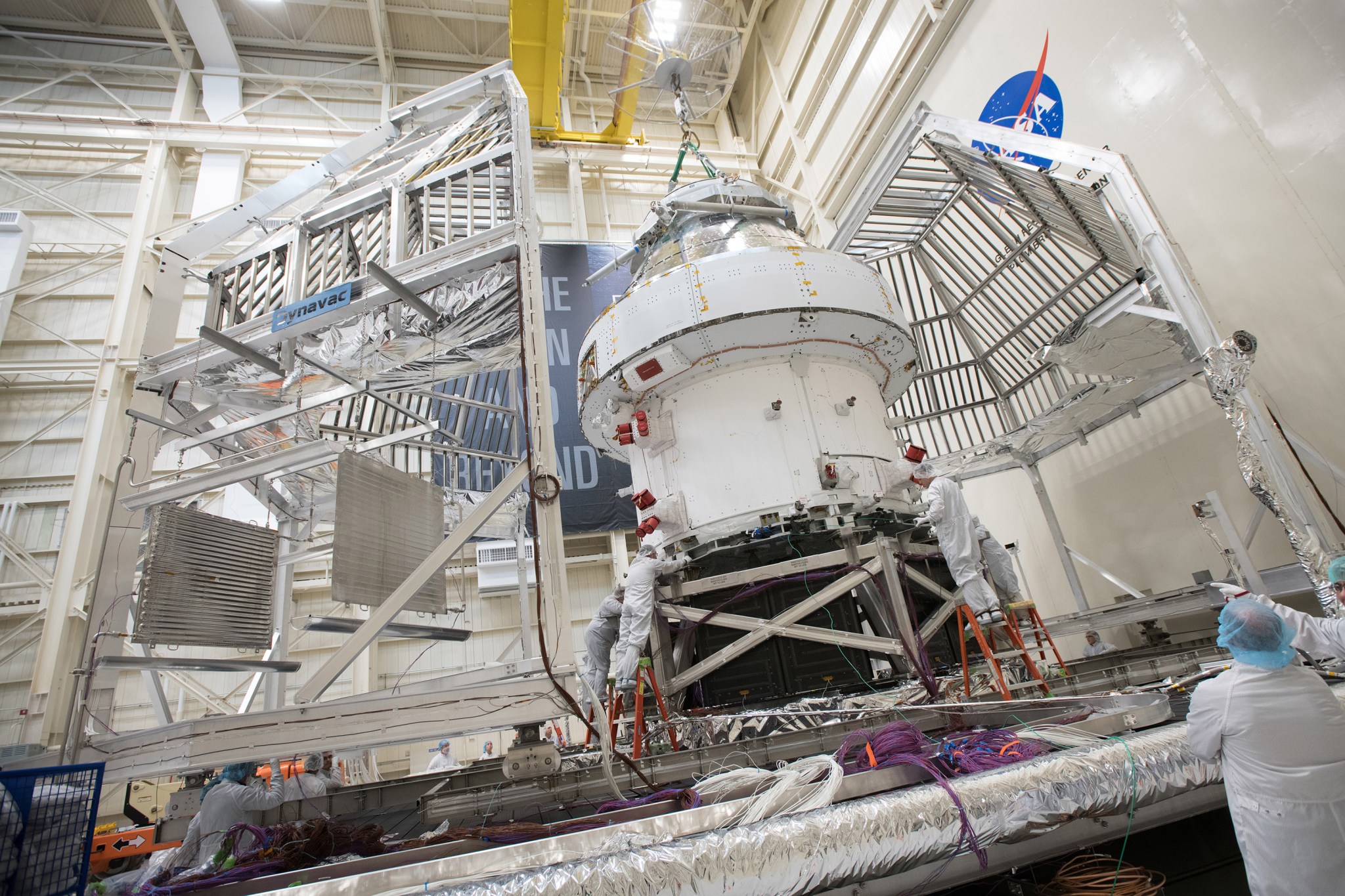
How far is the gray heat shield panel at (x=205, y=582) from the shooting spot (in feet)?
12.2

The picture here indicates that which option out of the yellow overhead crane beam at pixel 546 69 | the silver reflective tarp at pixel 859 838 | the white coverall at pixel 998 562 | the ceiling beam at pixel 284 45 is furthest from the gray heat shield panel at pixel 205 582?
the ceiling beam at pixel 284 45

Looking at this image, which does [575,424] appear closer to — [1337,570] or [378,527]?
[378,527]

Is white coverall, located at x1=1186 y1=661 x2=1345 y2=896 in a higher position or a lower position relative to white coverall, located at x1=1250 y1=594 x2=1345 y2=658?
lower

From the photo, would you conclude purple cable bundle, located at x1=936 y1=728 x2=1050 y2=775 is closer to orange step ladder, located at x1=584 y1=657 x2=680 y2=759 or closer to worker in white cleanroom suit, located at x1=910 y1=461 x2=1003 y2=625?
worker in white cleanroom suit, located at x1=910 y1=461 x2=1003 y2=625

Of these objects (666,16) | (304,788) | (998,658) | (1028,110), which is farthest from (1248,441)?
(666,16)

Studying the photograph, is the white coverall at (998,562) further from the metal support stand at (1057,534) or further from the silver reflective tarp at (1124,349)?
the metal support stand at (1057,534)

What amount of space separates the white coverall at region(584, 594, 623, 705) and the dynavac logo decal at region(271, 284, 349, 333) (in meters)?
2.93

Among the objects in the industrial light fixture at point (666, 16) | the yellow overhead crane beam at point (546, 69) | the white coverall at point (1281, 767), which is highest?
the yellow overhead crane beam at point (546, 69)

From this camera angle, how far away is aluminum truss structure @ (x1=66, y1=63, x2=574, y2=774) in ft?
9.87

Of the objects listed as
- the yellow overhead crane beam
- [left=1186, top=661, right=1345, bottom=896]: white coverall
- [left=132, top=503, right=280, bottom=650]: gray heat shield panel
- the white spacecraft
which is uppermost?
the yellow overhead crane beam

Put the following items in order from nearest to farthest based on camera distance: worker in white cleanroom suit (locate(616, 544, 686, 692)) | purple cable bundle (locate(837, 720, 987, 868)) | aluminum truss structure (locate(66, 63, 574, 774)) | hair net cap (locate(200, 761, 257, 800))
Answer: purple cable bundle (locate(837, 720, 987, 868)) → aluminum truss structure (locate(66, 63, 574, 774)) → worker in white cleanroom suit (locate(616, 544, 686, 692)) → hair net cap (locate(200, 761, 257, 800))

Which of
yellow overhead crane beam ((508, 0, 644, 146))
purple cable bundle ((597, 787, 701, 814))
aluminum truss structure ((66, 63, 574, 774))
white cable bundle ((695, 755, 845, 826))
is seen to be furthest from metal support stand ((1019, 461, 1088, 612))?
yellow overhead crane beam ((508, 0, 644, 146))

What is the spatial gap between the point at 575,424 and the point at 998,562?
8.37m

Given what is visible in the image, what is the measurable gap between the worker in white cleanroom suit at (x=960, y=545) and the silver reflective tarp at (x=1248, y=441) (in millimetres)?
1620
